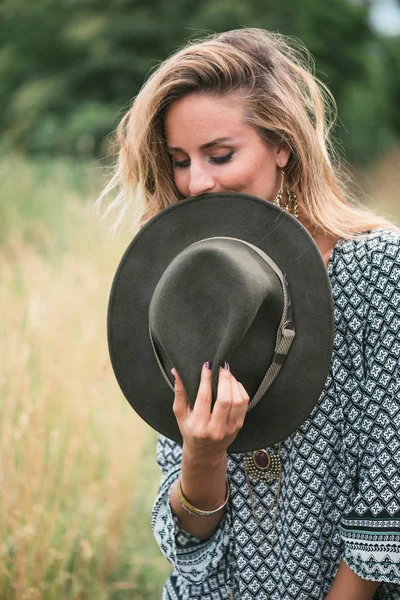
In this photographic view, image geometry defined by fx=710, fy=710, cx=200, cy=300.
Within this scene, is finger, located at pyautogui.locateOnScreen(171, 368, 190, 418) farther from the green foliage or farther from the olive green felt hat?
the green foliage

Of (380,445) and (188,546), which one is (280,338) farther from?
(188,546)

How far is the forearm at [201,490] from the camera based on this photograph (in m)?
1.63

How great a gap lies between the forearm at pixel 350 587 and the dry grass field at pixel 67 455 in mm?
1294

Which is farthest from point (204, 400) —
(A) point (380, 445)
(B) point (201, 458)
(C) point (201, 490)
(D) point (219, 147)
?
(D) point (219, 147)

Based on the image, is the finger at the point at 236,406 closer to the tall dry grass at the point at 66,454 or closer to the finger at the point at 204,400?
the finger at the point at 204,400

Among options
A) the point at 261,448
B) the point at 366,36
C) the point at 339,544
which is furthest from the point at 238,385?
the point at 366,36

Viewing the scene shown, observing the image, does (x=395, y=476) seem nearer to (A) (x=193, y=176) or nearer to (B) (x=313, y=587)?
(B) (x=313, y=587)

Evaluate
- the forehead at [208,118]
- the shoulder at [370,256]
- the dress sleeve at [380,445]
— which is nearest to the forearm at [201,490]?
the dress sleeve at [380,445]

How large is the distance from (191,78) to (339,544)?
4.10 ft

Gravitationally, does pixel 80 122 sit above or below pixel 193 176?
above

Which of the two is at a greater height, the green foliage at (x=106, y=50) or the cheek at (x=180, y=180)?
the green foliage at (x=106, y=50)

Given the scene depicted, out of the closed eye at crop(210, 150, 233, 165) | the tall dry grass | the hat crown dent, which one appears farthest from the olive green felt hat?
the tall dry grass

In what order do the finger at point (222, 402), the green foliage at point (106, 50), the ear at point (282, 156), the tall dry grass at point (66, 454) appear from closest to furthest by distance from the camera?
the finger at point (222, 402) → the ear at point (282, 156) → the tall dry grass at point (66, 454) → the green foliage at point (106, 50)

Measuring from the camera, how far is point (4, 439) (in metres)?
2.88
